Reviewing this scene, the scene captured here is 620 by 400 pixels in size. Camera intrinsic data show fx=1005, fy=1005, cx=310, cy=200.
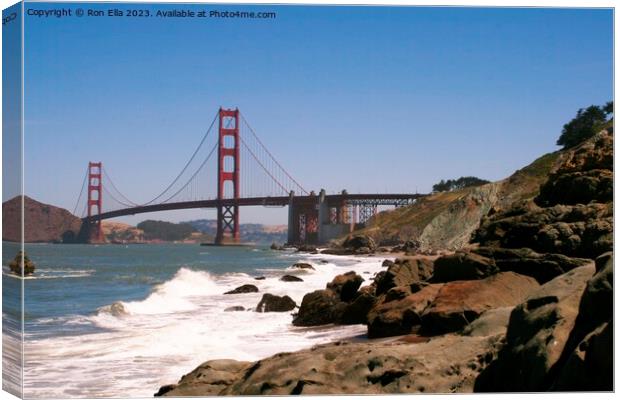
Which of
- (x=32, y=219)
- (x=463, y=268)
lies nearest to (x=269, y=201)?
(x=463, y=268)

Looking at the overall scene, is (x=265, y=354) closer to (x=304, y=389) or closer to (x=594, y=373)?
(x=304, y=389)

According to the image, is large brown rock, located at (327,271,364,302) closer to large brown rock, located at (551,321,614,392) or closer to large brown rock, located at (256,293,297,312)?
large brown rock, located at (256,293,297,312)

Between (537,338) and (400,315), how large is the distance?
4.65 meters

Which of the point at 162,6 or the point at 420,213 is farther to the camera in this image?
the point at 420,213

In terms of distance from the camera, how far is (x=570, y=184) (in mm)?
14031

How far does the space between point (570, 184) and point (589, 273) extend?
658cm

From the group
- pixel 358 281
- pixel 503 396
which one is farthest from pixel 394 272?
pixel 503 396

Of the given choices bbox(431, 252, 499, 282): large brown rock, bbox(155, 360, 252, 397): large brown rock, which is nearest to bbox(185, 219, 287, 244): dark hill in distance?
bbox(431, 252, 499, 282): large brown rock

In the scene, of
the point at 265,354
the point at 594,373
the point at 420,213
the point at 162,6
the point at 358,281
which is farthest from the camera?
the point at 420,213

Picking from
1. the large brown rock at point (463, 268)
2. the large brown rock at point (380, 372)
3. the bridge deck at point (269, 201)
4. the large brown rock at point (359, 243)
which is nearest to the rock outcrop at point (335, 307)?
the large brown rock at point (463, 268)

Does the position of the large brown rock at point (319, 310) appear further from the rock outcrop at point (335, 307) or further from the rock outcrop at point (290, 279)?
the rock outcrop at point (290, 279)

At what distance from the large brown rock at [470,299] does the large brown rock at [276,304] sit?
12.6 feet

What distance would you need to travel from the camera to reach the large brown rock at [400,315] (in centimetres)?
1144

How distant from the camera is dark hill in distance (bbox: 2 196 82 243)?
823cm
